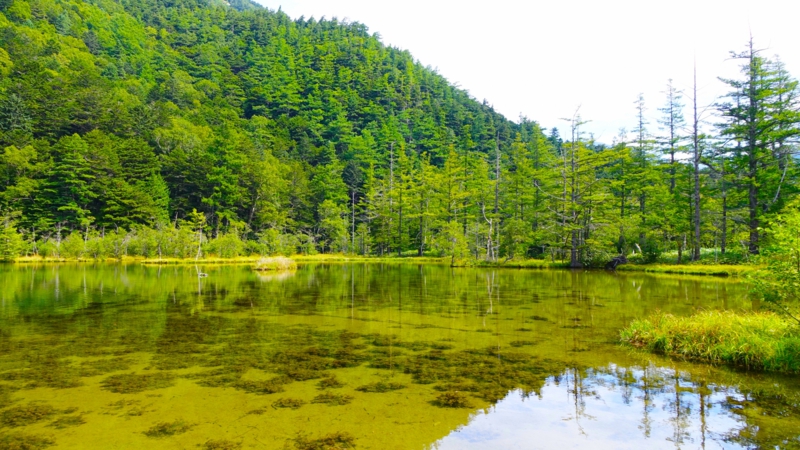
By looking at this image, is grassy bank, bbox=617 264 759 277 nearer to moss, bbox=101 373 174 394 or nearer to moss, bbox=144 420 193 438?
moss, bbox=101 373 174 394

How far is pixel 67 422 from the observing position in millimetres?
5246

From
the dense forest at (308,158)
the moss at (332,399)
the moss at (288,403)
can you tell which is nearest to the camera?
the moss at (288,403)

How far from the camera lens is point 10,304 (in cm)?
1504

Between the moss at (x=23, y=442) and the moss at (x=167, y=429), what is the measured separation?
938mm

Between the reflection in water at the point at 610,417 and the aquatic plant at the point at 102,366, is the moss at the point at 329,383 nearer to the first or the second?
the reflection in water at the point at 610,417

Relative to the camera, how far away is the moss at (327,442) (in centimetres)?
463

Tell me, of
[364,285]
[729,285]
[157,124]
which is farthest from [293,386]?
[157,124]

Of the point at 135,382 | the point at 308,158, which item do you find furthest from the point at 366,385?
the point at 308,158

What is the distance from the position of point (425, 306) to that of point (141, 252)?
42.6m

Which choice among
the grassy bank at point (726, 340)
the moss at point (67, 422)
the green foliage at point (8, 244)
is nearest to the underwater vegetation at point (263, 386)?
the moss at point (67, 422)

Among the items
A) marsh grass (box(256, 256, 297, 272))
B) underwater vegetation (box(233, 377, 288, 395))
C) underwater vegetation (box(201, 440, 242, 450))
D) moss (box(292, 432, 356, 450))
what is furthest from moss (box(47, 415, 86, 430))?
marsh grass (box(256, 256, 297, 272))

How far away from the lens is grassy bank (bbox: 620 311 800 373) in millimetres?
7352

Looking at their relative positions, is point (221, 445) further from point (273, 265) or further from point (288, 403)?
point (273, 265)

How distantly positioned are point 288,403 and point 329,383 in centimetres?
98
